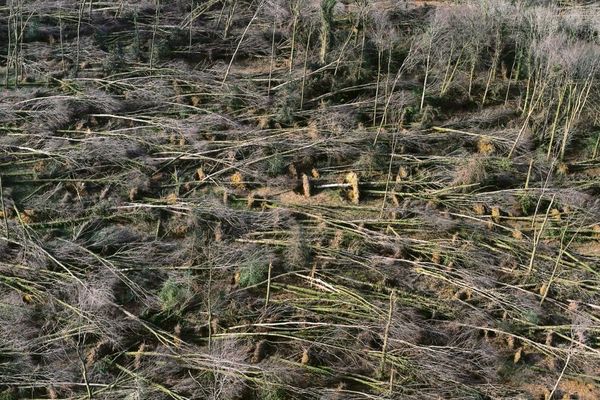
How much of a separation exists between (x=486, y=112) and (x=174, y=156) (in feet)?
19.5

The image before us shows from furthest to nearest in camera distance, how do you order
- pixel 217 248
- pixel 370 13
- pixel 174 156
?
pixel 370 13 < pixel 174 156 < pixel 217 248

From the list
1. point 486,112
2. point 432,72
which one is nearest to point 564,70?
point 486,112

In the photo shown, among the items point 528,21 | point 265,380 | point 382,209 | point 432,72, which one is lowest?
point 265,380

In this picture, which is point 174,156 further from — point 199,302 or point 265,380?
point 265,380

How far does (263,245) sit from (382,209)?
2.02 metres

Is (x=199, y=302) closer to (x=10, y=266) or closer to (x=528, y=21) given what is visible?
(x=10, y=266)

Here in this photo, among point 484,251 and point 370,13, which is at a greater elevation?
point 370,13

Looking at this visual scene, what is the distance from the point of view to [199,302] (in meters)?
9.53

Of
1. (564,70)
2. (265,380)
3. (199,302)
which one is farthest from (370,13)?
(265,380)

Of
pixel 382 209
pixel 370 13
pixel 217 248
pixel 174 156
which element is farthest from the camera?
pixel 370 13

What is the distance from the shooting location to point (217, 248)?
405 inches

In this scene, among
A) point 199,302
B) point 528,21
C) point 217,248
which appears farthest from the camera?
point 528,21

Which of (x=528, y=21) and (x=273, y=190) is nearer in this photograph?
(x=273, y=190)

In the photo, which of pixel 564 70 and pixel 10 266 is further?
pixel 564 70
